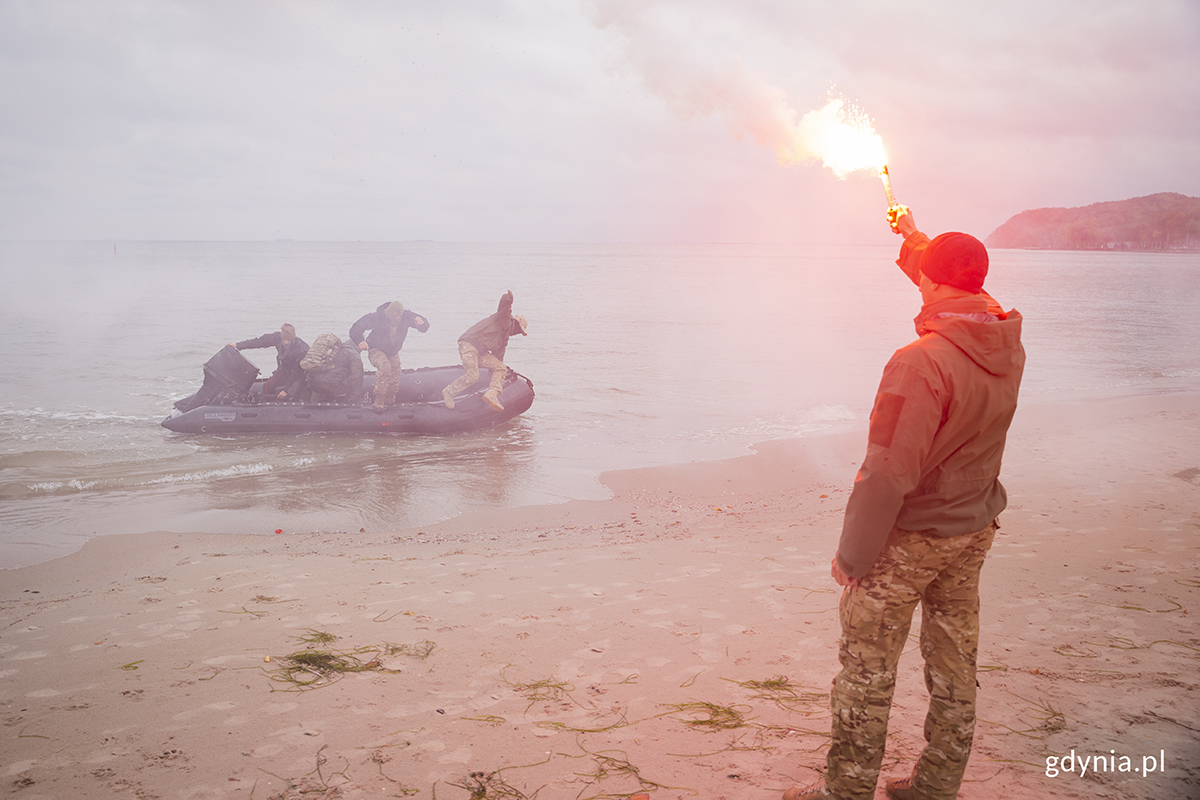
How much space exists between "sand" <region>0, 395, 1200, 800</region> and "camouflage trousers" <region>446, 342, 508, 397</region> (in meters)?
6.36

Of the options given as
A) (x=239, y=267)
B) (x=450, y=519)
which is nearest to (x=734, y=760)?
(x=450, y=519)

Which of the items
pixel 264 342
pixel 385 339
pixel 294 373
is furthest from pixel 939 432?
pixel 294 373

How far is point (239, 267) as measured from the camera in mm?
97125

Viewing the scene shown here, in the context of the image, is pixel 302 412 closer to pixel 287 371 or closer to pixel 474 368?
pixel 287 371

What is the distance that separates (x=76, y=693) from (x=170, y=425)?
10.9 metres

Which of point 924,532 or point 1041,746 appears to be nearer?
point 924,532

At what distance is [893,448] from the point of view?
2.46 meters

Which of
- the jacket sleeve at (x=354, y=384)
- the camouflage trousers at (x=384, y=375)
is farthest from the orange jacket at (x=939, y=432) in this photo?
the jacket sleeve at (x=354, y=384)

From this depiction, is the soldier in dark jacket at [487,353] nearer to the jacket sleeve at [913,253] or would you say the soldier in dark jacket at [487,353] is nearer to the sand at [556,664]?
the sand at [556,664]

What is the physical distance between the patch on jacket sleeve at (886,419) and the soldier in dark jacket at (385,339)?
1145cm

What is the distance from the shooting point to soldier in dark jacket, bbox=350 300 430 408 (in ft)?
43.2

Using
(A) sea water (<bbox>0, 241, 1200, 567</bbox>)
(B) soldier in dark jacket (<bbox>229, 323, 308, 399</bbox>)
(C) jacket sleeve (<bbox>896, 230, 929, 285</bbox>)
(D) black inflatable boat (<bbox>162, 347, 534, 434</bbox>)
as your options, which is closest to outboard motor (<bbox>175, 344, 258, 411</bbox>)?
(D) black inflatable boat (<bbox>162, 347, 534, 434</bbox>)

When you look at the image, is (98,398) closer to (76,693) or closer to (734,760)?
(76,693)

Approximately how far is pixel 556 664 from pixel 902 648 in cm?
232
